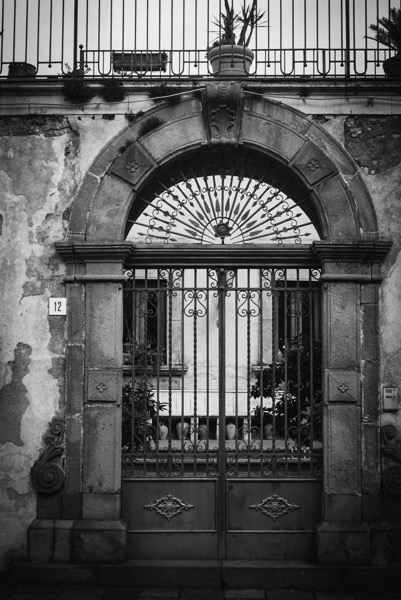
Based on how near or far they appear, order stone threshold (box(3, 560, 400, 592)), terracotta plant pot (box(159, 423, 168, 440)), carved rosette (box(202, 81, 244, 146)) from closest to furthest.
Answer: stone threshold (box(3, 560, 400, 592)) → carved rosette (box(202, 81, 244, 146)) → terracotta plant pot (box(159, 423, 168, 440))

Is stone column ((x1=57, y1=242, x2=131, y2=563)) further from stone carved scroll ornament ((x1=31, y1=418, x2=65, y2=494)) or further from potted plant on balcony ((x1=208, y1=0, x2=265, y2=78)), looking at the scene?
potted plant on balcony ((x1=208, y1=0, x2=265, y2=78))

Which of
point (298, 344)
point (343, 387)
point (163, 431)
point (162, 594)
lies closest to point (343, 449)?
point (343, 387)

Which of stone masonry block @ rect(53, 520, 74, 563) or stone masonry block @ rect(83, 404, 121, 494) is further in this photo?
stone masonry block @ rect(83, 404, 121, 494)

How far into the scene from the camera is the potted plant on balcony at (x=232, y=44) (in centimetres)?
812

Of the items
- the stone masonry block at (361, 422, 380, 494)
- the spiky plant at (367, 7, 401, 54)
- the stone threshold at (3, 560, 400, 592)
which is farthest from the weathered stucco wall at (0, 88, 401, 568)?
the spiky plant at (367, 7, 401, 54)

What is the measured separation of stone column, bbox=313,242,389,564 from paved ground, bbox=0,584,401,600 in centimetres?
48

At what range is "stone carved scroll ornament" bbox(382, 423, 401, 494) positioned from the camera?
25.0 ft

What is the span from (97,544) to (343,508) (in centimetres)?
231

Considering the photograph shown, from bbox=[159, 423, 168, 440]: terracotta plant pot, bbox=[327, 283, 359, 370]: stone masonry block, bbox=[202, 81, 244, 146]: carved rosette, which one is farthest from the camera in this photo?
bbox=[159, 423, 168, 440]: terracotta plant pot

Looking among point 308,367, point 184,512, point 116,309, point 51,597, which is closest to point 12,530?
point 51,597

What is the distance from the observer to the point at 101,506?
25.1 feet

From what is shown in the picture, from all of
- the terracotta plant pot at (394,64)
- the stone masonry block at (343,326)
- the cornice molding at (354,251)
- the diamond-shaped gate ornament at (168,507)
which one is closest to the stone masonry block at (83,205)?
the cornice molding at (354,251)

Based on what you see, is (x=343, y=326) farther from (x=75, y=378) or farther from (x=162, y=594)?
(x=162, y=594)

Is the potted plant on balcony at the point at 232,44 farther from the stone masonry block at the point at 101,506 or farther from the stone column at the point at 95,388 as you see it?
Answer: the stone masonry block at the point at 101,506
